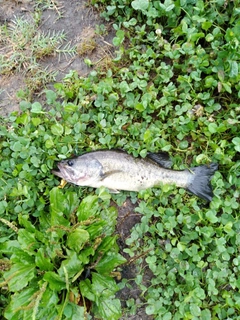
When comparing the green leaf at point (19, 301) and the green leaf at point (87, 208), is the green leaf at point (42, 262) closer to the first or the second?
the green leaf at point (19, 301)

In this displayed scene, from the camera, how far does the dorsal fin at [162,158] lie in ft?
12.9

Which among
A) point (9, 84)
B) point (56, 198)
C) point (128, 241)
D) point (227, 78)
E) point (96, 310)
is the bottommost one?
point (96, 310)

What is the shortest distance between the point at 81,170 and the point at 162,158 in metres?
0.78

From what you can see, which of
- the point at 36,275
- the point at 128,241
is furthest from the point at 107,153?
the point at 36,275

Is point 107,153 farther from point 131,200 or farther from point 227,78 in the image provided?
point 227,78

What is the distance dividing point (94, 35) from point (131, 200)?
1734mm

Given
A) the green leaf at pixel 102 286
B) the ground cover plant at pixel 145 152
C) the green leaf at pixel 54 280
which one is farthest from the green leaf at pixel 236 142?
the green leaf at pixel 54 280

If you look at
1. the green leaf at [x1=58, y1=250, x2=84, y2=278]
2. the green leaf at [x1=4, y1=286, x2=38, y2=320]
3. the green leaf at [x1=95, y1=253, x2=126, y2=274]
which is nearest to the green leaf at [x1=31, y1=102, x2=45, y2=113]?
the green leaf at [x1=58, y1=250, x2=84, y2=278]

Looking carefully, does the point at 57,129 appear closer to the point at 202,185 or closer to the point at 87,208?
the point at 87,208

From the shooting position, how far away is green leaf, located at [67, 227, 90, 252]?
3.34m

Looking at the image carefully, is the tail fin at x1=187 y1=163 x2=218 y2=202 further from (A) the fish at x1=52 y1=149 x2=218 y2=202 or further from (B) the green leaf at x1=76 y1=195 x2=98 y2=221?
(B) the green leaf at x1=76 y1=195 x2=98 y2=221

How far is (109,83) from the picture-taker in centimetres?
402

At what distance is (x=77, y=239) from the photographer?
11.1 feet

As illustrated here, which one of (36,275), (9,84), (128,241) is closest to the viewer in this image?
(36,275)
